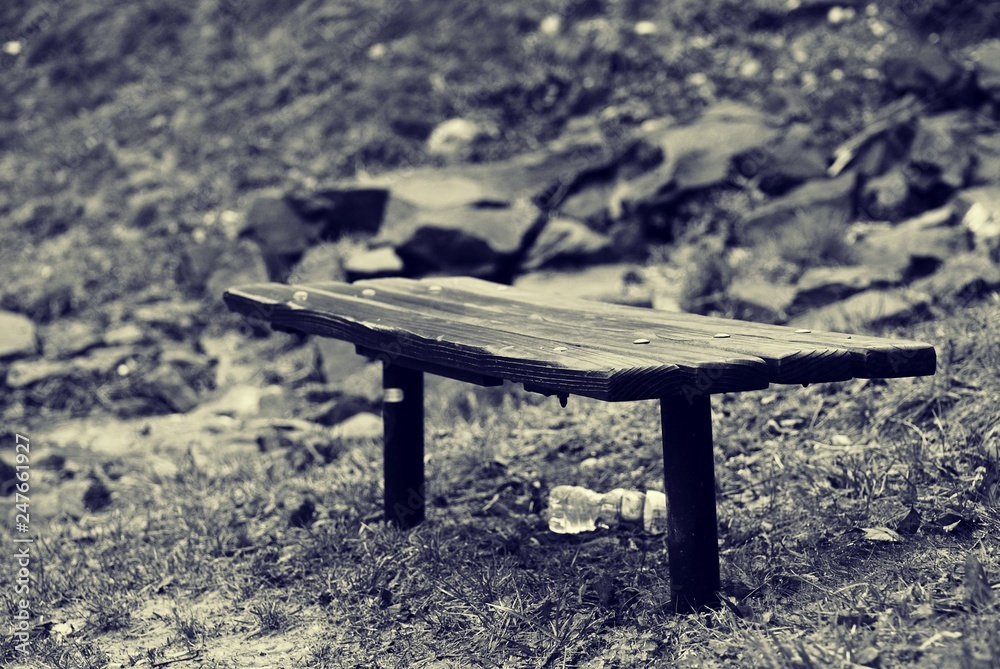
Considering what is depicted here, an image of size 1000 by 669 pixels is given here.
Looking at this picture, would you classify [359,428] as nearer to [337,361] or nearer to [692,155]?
[337,361]

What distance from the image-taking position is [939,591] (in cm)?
266

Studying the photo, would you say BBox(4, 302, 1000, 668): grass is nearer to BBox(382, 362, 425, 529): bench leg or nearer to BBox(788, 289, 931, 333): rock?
BBox(382, 362, 425, 529): bench leg

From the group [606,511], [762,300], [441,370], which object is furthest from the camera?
[762,300]

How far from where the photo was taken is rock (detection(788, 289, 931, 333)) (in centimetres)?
497

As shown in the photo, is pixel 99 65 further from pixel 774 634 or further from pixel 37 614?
pixel 774 634

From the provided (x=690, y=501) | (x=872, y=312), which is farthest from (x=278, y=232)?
(x=690, y=501)

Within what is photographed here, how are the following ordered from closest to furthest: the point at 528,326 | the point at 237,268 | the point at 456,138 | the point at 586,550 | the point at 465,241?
1. the point at 528,326
2. the point at 586,550
3. the point at 465,241
4. the point at 237,268
5. the point at 456,138

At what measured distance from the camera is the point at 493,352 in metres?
2.68

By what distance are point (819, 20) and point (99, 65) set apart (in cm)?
874

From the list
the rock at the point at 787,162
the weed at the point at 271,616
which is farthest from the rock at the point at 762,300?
the weed at the point at 271,616

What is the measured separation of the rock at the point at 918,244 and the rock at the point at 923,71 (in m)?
1.48

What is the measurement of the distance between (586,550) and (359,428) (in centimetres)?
235

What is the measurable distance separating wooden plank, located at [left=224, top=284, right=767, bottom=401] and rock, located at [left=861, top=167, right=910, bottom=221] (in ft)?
13.8

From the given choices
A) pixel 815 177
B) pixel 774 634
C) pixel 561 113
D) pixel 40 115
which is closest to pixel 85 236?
pixel 40 115
